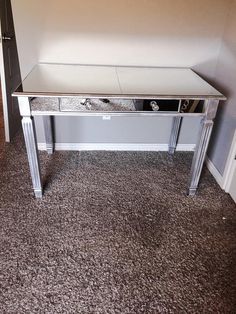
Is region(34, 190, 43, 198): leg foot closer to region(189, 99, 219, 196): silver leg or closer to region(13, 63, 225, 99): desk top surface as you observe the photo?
region(13, 63, 225, 99): desk top surface

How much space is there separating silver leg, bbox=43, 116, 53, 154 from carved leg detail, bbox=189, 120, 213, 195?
1.26 metres

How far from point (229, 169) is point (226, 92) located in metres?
0.60

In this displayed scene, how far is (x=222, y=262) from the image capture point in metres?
1.63

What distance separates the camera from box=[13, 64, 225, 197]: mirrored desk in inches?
66.2

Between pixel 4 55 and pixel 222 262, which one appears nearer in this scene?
pixel 222 262

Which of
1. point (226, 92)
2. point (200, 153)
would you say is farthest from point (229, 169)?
point (226, 92)

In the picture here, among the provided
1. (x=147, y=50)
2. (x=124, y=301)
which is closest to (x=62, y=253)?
(x=124, y=301)

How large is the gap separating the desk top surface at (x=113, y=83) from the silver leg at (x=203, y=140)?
0.08 meters

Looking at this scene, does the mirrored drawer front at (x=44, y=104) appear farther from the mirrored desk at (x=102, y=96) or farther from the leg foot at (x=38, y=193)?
the leg foot at (x=38, y=193)

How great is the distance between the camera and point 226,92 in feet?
7.18

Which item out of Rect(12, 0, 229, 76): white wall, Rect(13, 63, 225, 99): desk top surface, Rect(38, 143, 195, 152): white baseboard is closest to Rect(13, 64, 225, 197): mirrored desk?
Rect(13, 63, 225, 99): desk top surface

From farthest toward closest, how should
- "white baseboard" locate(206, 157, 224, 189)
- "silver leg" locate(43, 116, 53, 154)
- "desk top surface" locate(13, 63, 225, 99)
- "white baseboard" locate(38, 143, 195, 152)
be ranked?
"white baseboard" locate(38, 143, 195, 152) < "silver leg" locate(43, 116, 53, 154) < "white baseboard" locate(206, 157, 224, 189) < "desk top surface" locate(13, 63, 225, 99)

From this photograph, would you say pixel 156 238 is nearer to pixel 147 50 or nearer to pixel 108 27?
pixel 147 50

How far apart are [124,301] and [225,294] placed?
1.73ft
